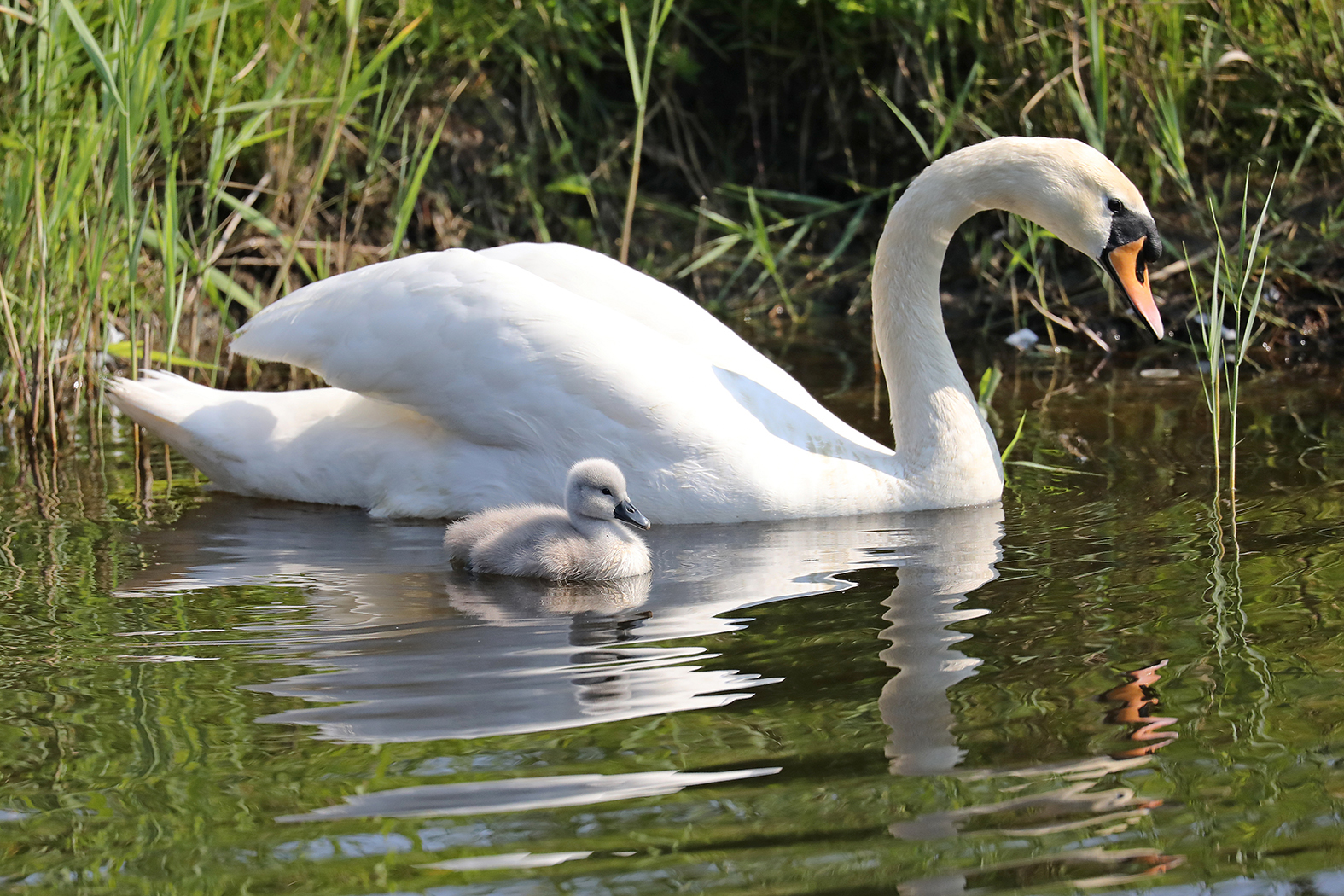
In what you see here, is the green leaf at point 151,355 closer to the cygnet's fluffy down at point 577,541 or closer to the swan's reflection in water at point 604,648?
the swan's reflection in water at point 604,648

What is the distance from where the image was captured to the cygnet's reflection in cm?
342

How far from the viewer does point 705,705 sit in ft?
11.1

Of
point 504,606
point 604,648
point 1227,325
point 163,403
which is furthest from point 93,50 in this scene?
point 1227,325

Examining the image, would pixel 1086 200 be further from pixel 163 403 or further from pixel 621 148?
pixel 621 148

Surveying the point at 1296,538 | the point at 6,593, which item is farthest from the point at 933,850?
the point at 6,593

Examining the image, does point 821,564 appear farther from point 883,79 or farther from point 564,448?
point 883,79

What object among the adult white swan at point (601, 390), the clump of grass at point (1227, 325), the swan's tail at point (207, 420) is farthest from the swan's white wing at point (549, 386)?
the clump of grass at point (1227, 325)

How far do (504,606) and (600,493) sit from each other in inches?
18.3

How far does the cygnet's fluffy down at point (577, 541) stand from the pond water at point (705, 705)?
0.24 feet

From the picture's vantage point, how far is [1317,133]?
8133mm

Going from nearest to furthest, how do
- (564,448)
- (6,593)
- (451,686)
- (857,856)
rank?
(857,856)
(451,686)
(6,593)
(564,448)

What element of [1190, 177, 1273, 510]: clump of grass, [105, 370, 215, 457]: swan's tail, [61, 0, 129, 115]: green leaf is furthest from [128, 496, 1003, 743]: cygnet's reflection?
[61, 0, 129, 115]: green leaf

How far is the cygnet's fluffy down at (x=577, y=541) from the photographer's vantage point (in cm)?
459

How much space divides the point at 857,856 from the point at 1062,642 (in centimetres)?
121
